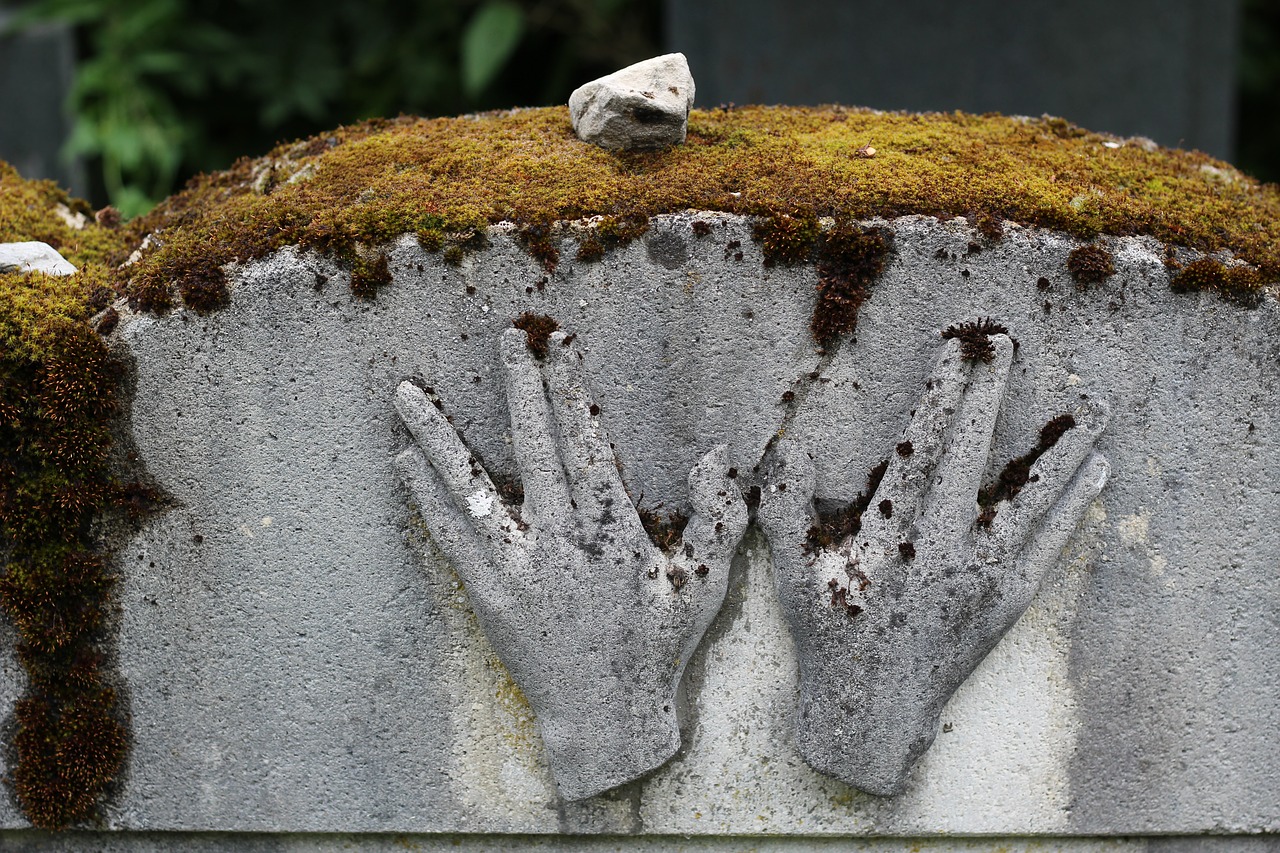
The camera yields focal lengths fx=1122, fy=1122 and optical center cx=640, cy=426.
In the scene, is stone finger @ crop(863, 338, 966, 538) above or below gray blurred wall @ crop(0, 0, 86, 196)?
above

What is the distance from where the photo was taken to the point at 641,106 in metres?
1.95

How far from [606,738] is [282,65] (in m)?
3.86

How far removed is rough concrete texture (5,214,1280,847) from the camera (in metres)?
1.88

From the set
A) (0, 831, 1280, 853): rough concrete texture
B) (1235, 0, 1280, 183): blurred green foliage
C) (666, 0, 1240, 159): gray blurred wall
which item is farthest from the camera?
(1235, 0, 1280, 183): blurred green foliage

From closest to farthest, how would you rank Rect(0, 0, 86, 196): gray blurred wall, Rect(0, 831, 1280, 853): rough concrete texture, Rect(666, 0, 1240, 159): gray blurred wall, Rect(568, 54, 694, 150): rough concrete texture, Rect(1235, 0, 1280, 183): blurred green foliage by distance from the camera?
Rect(568, 54, 694, 150): rough concrete texture, Rect(0, 831, 1280, 853): rough concrete texture, Rect(666, 0, 1240, 159): gray blurred wall, Rect(0, 0, 86, 196): gray blurred wall, Rect(1235, 0, 1280, 183): blurred green foliage

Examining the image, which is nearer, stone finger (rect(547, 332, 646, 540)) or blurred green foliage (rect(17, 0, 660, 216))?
stone finger (rect(547, 332, 646, 540))

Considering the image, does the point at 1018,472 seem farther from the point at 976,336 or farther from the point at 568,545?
the point at 568,545

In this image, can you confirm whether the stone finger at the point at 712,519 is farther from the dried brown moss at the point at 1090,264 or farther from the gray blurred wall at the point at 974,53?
the gray blurred wall at the point at 974,53

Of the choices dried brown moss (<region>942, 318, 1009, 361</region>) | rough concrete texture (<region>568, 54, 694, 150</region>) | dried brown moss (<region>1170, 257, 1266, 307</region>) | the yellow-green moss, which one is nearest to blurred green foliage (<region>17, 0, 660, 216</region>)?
the yellow-green moss

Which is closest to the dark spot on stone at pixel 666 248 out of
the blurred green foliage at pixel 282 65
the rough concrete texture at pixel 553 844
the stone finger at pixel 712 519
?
the stone finger at pixel 712 519

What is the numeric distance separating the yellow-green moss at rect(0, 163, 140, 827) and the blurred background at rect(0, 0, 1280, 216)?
2.26 metres

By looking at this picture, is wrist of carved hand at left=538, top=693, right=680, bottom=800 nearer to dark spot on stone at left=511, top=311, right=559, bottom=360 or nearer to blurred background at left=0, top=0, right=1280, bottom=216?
dark spot on stone at left=511, top=311, right=559, bottom=360

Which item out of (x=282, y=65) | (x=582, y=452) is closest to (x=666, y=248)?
(x=582, y=452)

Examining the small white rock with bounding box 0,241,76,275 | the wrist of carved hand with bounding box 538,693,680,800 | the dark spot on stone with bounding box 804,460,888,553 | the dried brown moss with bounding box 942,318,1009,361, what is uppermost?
the dried brown moss with bounding box 942,318,1009,361
